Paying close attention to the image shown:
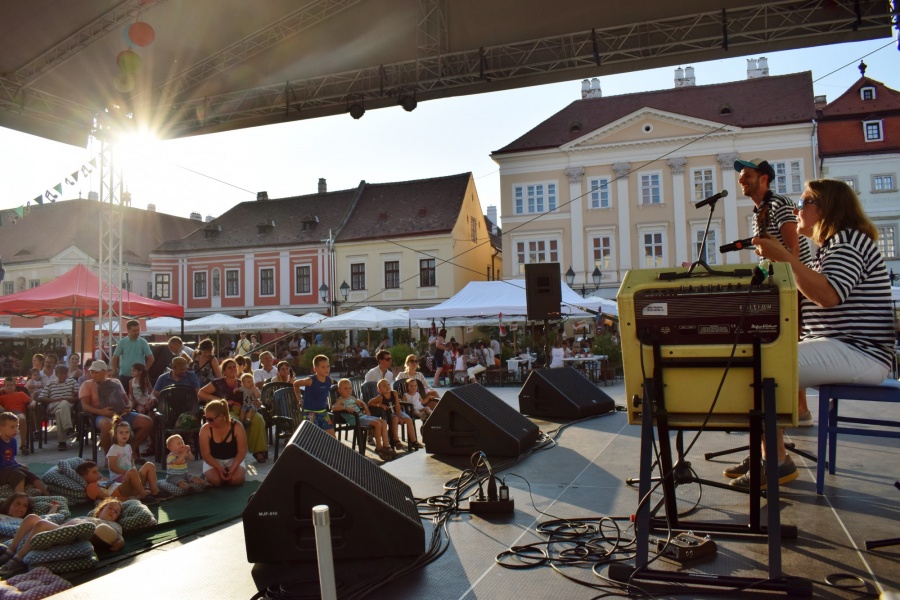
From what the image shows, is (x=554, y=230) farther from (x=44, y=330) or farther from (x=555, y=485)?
(x=555, y=485)

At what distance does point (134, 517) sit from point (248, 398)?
326cm

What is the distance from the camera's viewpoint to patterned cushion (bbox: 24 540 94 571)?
398cm

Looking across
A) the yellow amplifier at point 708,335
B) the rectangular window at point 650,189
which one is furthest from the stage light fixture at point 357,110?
→ the rectangular window at point 650,189

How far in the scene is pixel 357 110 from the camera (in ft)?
35.0

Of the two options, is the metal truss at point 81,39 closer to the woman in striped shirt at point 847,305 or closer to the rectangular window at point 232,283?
the woman in striped shirt at point 847,305

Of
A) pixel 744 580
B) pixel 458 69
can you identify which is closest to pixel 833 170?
pixel 458 69

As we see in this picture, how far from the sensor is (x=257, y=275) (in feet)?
129

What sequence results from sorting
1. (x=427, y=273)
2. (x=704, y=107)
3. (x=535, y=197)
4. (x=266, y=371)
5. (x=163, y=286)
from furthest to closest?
(x=163, y=286)
(x=427, y=273)
(x=535, y=197)
(x=704, y=107)
(x=266, y=371)

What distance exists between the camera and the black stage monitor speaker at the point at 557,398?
27.8ft

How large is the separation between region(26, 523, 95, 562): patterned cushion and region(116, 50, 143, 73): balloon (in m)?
7.80

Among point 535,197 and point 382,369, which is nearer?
point 382,369

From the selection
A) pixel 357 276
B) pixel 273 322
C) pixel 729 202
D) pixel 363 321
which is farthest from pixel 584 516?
pixel 357 276

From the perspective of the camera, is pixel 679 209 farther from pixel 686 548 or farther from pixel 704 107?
pixel 686 548

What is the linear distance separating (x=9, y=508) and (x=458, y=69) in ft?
26.1
